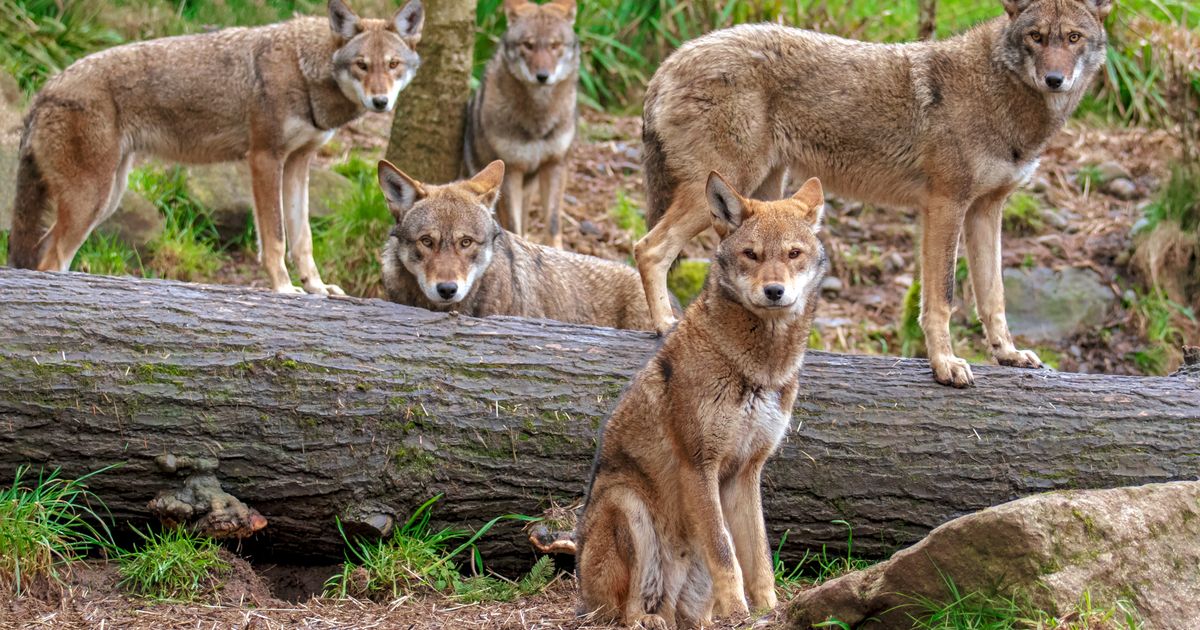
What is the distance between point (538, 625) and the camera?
4.98 meters

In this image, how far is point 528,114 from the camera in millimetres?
10367

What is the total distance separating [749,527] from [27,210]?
5.63 metres

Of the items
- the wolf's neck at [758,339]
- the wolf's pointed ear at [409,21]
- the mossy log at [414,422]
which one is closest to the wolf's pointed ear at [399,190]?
the mossy log at [414,422]

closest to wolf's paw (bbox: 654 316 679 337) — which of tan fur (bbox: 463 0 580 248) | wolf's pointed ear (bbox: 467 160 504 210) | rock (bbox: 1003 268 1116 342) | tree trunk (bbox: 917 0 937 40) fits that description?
wolf's pointed ear (bbox: 467 160 504 210)

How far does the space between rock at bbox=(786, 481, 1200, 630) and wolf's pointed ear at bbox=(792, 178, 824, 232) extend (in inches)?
63.3

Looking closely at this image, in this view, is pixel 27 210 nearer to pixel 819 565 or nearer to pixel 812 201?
pixel 812 201

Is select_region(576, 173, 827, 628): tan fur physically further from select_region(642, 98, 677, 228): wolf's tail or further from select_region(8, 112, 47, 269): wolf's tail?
select_region(8, 112, 47, 269): wolf's tail

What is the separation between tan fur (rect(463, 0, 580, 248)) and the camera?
33.6 feet

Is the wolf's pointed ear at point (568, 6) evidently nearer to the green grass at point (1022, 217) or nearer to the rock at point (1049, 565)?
the green grass at point (1022, 217)

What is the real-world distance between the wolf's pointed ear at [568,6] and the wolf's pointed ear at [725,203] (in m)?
6.13

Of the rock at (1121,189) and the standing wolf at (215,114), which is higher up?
A: the standing wolf at (215,114)

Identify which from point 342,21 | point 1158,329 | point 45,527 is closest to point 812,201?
point 45,527

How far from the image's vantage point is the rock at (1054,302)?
10.3 metres

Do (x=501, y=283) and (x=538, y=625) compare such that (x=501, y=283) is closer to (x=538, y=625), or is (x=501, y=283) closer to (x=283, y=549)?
(x=283, y=549)
